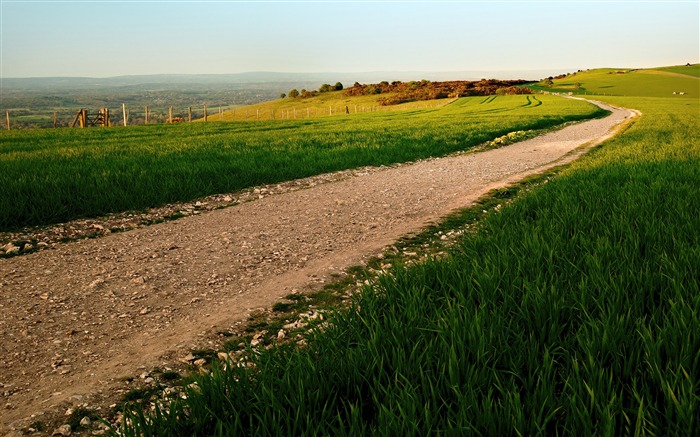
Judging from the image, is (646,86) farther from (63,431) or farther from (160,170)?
(63,431)

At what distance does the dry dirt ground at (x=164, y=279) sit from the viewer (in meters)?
4.64

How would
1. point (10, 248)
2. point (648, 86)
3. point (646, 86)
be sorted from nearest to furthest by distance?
point (10, 248) < point (648, 86) < point (646, 86)

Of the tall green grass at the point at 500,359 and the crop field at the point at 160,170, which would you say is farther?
the crop field at the point at 160,170

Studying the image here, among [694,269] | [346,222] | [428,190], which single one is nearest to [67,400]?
[694,269]

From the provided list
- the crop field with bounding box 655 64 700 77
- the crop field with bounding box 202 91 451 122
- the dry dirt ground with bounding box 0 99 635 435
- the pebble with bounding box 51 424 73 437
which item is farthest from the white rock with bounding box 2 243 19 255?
the crop field with bounding box 655 64 700 77

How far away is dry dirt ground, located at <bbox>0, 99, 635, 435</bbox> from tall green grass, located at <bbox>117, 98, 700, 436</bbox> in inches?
71.2

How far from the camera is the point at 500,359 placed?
128 inches

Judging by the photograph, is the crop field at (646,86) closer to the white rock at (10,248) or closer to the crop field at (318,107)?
the crop field at (318,107)

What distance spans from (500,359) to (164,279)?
5393 millimetres

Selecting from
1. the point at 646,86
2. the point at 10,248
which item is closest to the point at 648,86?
the point at 646,86

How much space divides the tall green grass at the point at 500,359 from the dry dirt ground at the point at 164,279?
71.2 inches

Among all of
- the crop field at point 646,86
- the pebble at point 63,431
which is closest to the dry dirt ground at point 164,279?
the pebble at point 63,431

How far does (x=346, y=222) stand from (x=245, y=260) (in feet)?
9.90

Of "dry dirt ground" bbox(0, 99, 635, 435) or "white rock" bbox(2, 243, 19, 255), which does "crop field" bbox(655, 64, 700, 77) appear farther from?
"white rock" bbox(2, 243, 19, 255)
